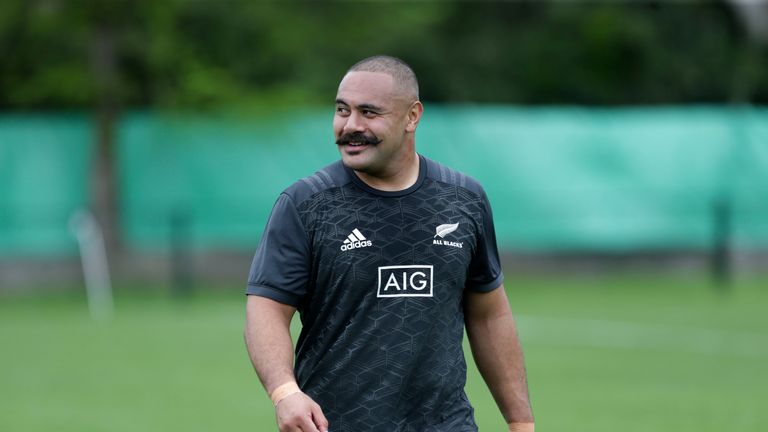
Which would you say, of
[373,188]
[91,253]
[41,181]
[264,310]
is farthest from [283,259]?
[41,181]

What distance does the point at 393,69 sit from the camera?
5246 mm

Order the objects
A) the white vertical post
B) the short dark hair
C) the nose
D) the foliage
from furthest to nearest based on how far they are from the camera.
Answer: the foliage
the white vertical post
the short dark hair
the nose

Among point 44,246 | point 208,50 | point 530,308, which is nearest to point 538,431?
point 530,308

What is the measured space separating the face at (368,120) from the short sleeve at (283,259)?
29cm

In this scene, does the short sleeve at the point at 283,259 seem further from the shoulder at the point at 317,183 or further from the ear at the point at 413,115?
the ear at the point at 413,115

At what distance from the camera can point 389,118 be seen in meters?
5.18

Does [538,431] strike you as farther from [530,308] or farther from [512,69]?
[512,69]

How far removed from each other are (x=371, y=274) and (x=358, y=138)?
489 millimetres

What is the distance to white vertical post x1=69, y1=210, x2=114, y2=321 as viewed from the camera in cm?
2186

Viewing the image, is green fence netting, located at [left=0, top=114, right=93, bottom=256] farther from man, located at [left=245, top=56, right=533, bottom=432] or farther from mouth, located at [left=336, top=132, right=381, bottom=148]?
mouth, located at [left=336, top=132, right=381, bottom=148]

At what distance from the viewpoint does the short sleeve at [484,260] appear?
548cm

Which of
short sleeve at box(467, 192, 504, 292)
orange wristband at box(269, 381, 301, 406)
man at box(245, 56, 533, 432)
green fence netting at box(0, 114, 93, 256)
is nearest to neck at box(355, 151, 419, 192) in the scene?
man at box(245, 56, 533, 432)

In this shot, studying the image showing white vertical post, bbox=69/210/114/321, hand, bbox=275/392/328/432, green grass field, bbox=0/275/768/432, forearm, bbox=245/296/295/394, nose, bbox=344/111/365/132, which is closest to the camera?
hand, bbox=275/392/328/432

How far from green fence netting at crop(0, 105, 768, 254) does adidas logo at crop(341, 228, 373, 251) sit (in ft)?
54.5
